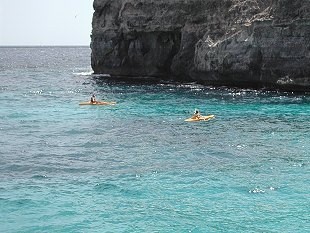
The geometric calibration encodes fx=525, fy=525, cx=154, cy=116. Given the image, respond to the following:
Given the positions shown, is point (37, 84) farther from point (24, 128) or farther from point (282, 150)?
point (282, 150)

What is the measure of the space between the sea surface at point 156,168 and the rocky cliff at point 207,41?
7.68 meters

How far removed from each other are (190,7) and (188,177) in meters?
51.4

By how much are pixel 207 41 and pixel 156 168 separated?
42.6m

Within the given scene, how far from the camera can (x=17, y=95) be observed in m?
65.9

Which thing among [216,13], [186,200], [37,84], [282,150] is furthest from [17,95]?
[186,200]

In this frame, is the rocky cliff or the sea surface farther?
the rocky cliff

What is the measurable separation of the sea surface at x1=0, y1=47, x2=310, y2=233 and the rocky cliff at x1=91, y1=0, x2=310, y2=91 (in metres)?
7.68

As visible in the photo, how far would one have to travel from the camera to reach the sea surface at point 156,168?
20828mm

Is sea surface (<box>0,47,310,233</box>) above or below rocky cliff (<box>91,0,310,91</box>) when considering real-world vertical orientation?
below

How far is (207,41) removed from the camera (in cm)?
6831

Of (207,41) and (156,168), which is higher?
(207,41)

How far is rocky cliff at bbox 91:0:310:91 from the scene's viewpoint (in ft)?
192

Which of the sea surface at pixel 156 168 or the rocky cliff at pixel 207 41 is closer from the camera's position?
the sea surface at pixel 156 168

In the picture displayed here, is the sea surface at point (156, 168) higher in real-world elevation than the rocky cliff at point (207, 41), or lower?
lower
